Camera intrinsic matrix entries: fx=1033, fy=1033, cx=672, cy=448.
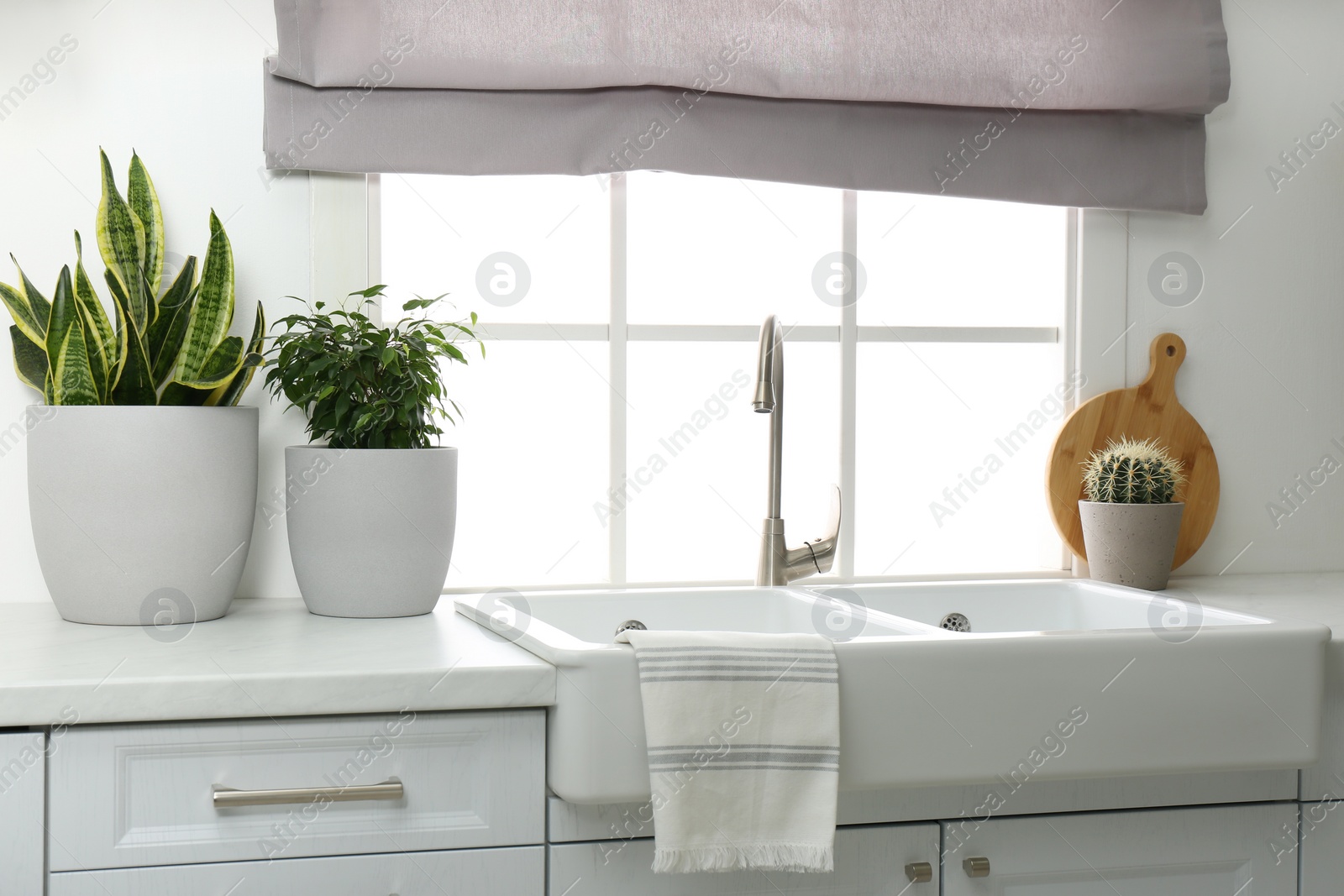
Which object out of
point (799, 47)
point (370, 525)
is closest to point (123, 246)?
point (370, 525)

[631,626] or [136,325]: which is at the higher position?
[136,325]

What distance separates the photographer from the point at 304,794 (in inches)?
39.1

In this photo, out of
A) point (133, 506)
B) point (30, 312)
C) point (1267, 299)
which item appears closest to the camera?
point (133, 506)

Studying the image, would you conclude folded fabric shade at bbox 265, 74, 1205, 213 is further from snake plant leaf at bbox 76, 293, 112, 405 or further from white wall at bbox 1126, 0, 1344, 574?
snake plant leaf at bbox 76, 293, 112, 405

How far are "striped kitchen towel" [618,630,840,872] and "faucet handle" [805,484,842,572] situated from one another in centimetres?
50

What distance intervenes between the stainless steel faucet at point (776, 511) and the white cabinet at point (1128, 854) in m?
0.47

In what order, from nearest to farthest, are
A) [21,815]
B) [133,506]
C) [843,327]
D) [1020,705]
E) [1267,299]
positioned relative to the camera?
[21,815] → [1020,705] → [133,506] → [843,327] → [1267,299]

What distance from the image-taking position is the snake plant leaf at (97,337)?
1.26 meters

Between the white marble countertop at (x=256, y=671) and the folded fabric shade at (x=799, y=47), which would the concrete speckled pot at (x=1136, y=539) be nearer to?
the white marble countertop at (x=256, y=671)

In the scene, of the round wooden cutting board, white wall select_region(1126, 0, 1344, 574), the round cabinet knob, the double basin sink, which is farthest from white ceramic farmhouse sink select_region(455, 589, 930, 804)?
white wall select_region(1126, 0, 1344, 574)

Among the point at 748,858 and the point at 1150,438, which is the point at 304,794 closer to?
the point at 748,858

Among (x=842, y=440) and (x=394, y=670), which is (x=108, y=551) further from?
(x=842, y=440)

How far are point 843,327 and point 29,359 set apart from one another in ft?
3.81

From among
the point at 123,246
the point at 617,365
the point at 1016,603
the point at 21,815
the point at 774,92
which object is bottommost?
the point at 21,815
